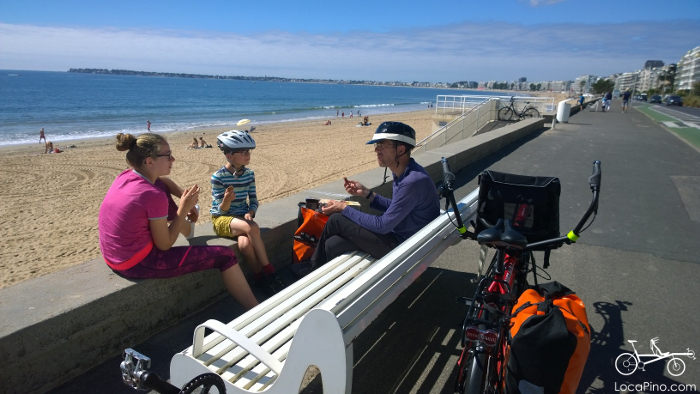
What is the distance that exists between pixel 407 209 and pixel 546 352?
1.52 m

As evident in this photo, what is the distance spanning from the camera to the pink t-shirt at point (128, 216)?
2.81m

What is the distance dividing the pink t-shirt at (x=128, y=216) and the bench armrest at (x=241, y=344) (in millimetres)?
960

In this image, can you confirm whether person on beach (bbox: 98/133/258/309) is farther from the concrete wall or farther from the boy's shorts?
the boy's shorts

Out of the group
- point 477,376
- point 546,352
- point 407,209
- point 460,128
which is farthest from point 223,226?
point 460,128

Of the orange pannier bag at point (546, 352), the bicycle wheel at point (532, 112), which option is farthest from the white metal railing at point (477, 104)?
the orange pannier bag at point (546, 352)

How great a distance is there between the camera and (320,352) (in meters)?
1.86

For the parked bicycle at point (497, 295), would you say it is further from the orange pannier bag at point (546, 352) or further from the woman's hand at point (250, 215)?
the woman's hand at point (250, 215)

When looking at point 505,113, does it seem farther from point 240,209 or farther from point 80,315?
point 80,315

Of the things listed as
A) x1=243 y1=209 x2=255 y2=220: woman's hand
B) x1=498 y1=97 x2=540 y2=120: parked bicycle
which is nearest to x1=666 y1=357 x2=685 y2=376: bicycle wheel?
x1=243 y1=209 x2=255 y2=220: woman's hand

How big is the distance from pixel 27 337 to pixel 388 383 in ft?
6.26

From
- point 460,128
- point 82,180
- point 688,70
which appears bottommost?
point 82,180

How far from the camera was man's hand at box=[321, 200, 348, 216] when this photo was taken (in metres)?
3.67

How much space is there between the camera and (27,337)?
7.23 ft

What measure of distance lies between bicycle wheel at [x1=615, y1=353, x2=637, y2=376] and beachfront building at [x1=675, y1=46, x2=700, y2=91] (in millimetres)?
150528
